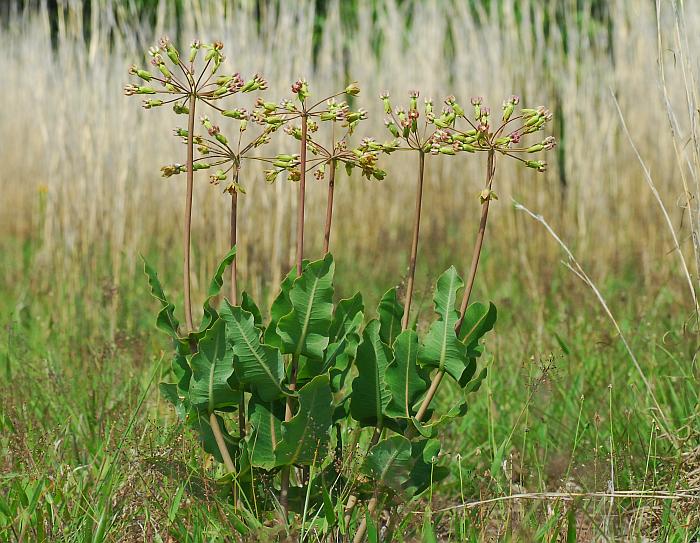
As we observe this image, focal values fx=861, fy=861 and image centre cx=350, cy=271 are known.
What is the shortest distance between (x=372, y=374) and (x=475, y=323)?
196 mm

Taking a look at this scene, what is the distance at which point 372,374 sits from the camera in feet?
4.79

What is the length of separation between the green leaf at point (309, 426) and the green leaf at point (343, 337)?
0.07 m

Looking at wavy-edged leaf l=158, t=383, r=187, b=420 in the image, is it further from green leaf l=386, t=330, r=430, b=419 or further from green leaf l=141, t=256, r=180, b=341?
green leaf l=386, t=330, r=430, b=419

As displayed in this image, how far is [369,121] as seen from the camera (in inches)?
210

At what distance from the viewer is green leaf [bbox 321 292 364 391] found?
147cm

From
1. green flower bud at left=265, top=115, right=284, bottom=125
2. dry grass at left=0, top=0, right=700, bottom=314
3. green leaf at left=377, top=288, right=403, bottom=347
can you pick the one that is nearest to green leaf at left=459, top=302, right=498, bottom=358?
green leaf at left=377, top=288, right=403, bottom=347

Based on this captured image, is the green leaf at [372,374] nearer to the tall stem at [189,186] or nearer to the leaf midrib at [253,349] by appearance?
the leaf midrib at [253,349]

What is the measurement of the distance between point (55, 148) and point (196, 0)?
0.89 metres

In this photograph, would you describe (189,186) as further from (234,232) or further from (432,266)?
(432,266)

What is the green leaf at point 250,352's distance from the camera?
4.59 ft

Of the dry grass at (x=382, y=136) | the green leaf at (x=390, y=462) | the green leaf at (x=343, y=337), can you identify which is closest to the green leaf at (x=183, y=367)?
the green leaf at (x=343, y=337)

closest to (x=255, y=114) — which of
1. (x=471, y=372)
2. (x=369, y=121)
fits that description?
(x=471, y=372)

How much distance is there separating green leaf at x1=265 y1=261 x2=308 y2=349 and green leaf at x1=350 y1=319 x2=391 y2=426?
0.14 m

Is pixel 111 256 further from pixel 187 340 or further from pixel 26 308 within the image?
pixel 187 340
